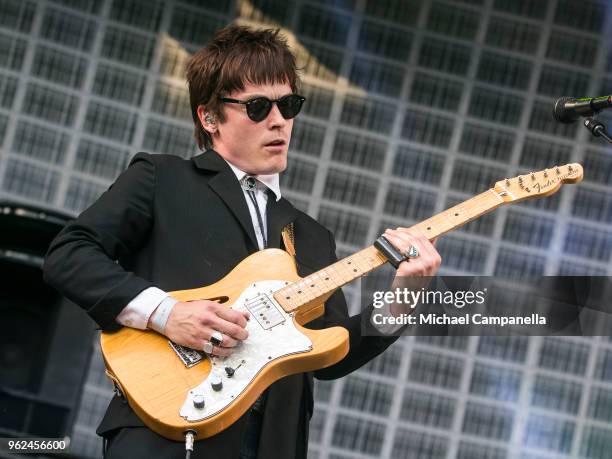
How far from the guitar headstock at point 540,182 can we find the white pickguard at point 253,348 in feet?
2.10

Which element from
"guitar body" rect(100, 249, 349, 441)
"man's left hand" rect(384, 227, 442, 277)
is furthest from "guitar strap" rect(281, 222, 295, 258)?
"man's left hand" rect(384, 227, 442, 277)

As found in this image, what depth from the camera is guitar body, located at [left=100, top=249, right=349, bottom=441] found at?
6.49ft

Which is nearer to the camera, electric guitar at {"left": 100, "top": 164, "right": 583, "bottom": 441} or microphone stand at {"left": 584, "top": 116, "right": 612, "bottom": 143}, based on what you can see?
electric guitar at {"left": 100, "top": 164, "right": 583, "bottom": 441}

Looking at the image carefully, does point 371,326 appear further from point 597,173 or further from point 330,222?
point 597,173

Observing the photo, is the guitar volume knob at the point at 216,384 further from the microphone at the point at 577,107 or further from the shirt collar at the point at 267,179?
the microphone at the point at 577,107

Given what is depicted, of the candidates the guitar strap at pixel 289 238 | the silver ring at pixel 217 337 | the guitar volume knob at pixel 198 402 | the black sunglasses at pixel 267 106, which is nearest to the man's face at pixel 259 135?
the black sunglasses at pixel 267 106

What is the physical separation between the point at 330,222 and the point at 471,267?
44.0 inches

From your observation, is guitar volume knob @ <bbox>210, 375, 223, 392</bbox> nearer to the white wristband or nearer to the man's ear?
the white wristband

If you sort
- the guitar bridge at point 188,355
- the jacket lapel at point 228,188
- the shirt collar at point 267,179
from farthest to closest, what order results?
the shirt collar at point 267,179
the jacket lapel at point 228,188
the guitar bridge at point 188,355

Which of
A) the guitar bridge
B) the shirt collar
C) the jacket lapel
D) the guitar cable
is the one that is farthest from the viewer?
the shirt collar

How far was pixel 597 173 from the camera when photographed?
24.6ft

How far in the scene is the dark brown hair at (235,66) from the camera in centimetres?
235

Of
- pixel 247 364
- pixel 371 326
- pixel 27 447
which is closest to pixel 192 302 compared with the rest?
pixel 247 364

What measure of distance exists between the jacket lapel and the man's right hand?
241mm
